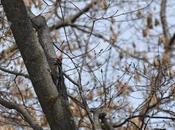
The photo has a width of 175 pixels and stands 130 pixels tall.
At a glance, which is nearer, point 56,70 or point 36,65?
point 36,65

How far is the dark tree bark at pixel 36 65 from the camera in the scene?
3.09 metres

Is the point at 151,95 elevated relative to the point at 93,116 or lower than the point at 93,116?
elevated

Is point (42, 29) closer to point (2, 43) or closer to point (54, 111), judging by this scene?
point (54, 111)

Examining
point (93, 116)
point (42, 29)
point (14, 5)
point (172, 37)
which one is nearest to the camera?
point (14, 5)

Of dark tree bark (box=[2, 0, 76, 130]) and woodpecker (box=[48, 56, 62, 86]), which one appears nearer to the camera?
dark tree bark (box=[2, 0, 76, 130])

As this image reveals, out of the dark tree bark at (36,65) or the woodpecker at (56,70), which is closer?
the dark tree bark at (36,65)

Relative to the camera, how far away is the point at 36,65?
313cm

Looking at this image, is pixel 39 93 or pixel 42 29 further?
pixel 42 29

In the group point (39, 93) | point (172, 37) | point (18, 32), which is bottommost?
point (39, 93)

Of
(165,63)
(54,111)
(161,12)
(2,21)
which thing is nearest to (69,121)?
(54,111)

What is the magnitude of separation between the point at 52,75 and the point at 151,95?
1.75 m

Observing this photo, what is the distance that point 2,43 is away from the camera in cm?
535

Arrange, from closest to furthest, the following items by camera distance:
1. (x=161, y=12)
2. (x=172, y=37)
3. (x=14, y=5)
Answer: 1. (x=14, y=5)
2. (x=172, y=37)
3. (x=161, y=12)

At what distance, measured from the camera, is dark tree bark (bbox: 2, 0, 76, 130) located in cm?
309
